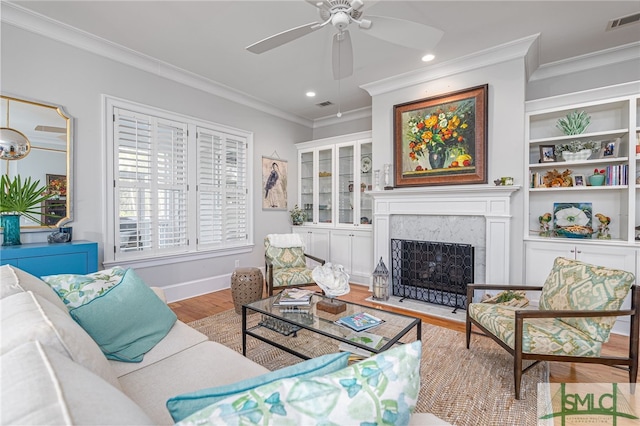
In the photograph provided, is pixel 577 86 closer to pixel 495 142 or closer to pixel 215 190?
pixel 495 142

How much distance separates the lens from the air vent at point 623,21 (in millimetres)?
2653

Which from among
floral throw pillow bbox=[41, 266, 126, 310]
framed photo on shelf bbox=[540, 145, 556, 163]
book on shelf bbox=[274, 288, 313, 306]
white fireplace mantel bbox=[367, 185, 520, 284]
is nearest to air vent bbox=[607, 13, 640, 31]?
framed photo on shelf bbox=[540, 145, 556, 163]

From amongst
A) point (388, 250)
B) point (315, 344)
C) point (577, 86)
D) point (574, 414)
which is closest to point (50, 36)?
point (315, 344)

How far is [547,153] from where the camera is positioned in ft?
11.1

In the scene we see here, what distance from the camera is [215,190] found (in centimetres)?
420

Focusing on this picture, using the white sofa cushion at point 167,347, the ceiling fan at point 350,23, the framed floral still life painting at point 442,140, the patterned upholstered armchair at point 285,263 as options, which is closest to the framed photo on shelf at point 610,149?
the framed floral still life painting at point 442,140

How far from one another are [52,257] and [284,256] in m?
2.26

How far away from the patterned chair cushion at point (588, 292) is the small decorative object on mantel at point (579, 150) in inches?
62.9

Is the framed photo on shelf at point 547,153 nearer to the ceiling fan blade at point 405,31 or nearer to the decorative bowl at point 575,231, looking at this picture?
the decorative bowl at point 575,231

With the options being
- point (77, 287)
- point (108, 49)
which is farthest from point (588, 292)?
point (108, 49)

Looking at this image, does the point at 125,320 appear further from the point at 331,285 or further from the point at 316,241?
the point at 316,241

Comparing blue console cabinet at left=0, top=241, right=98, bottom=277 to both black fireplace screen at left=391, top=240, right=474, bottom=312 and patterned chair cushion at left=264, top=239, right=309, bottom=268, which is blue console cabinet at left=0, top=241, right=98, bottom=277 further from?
black fireplace screen at left=391, top=240, right=474, bottom=312

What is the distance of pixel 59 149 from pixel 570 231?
5.25m

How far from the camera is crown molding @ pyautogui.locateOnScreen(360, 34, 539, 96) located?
10.0 ft
